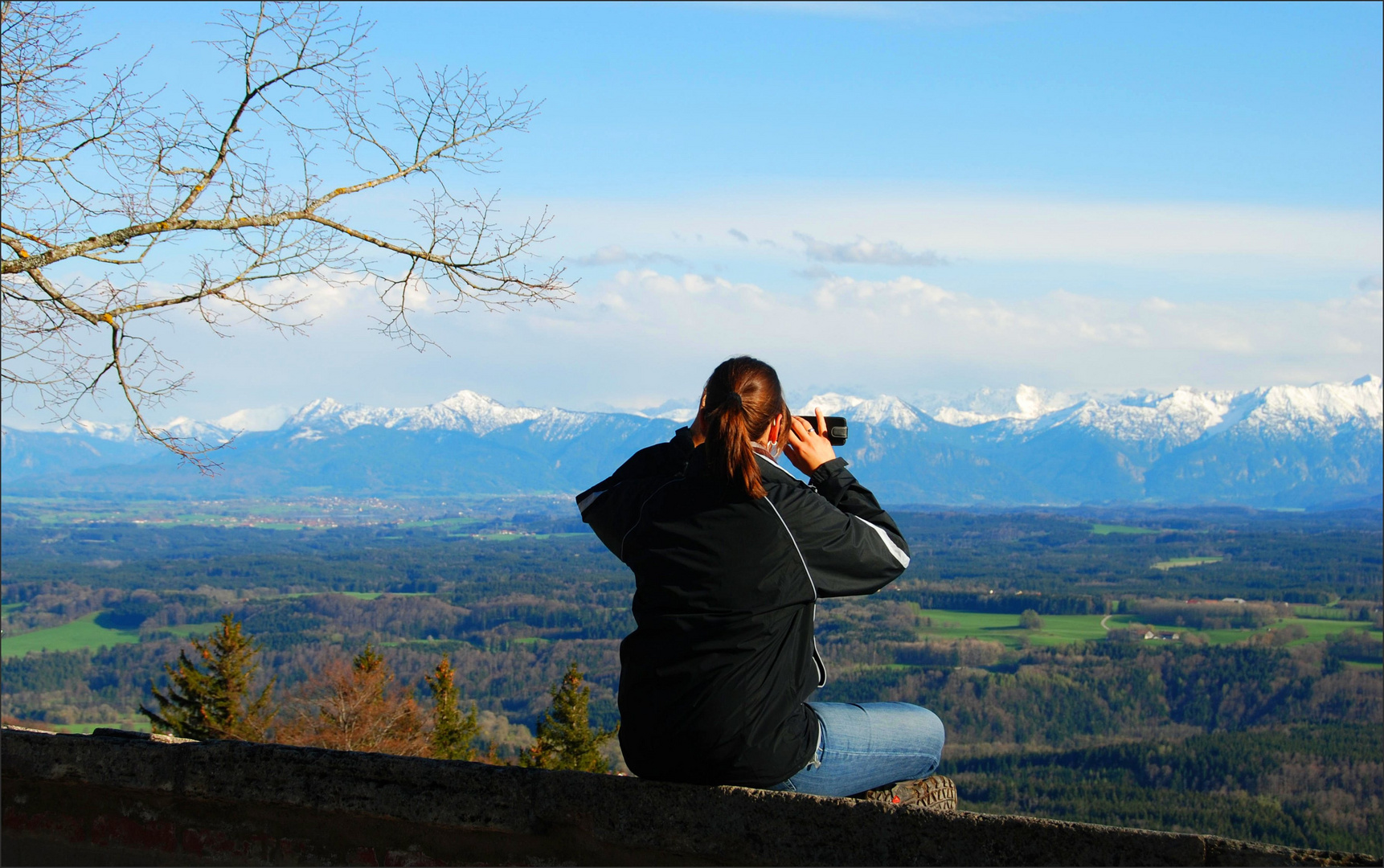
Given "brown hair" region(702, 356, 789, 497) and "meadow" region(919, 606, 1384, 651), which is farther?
"meadow" region(919, 606, 1384, 651)

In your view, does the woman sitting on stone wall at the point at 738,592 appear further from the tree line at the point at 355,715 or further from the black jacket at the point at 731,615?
the tree line at the point at 355,715

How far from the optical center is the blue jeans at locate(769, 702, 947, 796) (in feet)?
11.4

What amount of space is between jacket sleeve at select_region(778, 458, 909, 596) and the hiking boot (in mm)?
789

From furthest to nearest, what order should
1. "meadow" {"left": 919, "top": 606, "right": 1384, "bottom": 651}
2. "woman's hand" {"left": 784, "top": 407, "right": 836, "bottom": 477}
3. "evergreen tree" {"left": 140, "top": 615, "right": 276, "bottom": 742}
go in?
"meadow" {"left": 919, "top": 606, "right": 1384, "bottom": 651} → "evergreen tree" {"left": 140, "top": 615, "right": 276, "bottom": 742} → "woman's hand" {"left": 784, "top": 407, "right": 836, "bottom": 477}

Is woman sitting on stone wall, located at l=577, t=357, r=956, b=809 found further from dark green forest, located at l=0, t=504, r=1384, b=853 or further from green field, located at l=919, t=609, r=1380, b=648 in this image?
green field, located at l=919, t=609, r=1380, b=648

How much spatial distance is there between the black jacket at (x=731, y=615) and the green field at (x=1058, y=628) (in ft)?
332

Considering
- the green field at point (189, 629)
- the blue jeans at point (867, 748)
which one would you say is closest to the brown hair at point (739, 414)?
the blue jeans at point (867, 748)

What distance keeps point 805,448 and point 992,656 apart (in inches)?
3755

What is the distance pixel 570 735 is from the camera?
24.0 metres

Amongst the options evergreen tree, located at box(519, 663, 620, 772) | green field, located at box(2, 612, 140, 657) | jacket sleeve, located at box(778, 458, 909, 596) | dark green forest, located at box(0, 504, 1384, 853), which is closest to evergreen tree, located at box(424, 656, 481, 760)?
evergreen tree, located at box(519, 663, 620, 772)

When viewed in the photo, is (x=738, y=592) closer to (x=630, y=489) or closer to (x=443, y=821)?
(x=630, y=489)

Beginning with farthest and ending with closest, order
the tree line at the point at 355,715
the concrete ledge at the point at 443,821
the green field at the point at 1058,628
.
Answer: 1. the green field at the point at 1058,628
2. the tree line at the point at 355,715
3. the concrete ledge at the point at 443,821

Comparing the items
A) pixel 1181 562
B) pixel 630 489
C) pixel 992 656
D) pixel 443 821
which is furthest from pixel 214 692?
pixel 1181 562

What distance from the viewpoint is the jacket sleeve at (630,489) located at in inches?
136
